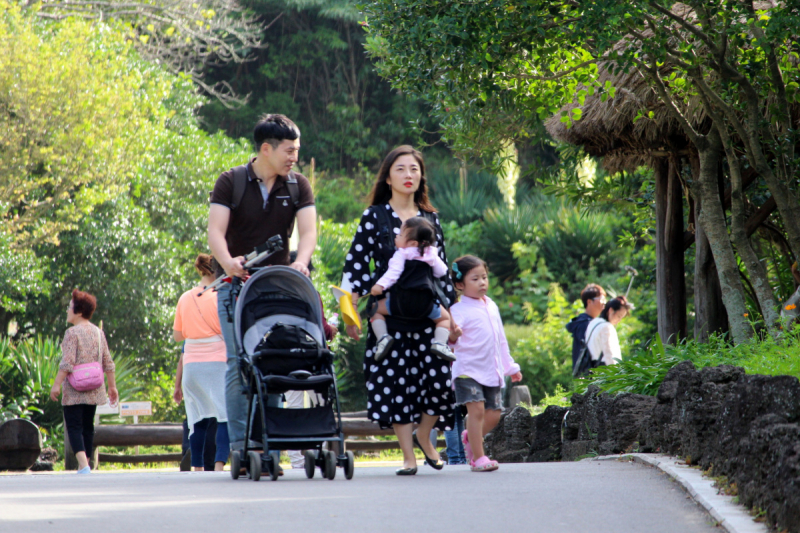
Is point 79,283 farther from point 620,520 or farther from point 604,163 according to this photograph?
point 620,520

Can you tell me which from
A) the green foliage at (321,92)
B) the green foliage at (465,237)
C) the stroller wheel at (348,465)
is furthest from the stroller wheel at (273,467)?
the green foliage at (321,92)

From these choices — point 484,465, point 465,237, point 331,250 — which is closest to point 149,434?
point 484,465

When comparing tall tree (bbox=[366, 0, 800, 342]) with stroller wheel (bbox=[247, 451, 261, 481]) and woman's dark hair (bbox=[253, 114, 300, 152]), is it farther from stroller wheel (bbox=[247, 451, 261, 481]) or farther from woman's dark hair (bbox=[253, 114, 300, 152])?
stroller wheel (bbox=[247, 451, 261, 481])

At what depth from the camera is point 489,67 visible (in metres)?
7.22

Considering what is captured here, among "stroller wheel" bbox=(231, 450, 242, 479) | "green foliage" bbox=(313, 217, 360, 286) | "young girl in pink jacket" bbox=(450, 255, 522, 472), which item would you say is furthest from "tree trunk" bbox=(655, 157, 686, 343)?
"green foliage" bbox=(313, 217, 360, 286)

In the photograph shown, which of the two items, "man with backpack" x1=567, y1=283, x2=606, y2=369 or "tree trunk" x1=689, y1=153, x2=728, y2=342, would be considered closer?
"tree trunk" x1=689, y1=153, x2=728, y2=342

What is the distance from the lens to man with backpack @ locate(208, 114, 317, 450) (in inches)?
222

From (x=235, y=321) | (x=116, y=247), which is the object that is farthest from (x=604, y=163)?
(x=116, y=247)

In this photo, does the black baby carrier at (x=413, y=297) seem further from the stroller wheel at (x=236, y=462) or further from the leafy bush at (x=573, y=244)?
the leafy bush at (x=573, y=244)

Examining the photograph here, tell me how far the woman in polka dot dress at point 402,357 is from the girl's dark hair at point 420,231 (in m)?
0.23

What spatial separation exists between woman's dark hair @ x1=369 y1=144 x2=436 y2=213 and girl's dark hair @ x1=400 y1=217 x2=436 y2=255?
13.7 inches

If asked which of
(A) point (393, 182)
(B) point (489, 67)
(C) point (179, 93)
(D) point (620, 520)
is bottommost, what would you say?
(D) point (620, 520)

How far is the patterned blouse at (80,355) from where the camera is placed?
8461 millimetres

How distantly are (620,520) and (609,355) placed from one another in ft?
20.6
